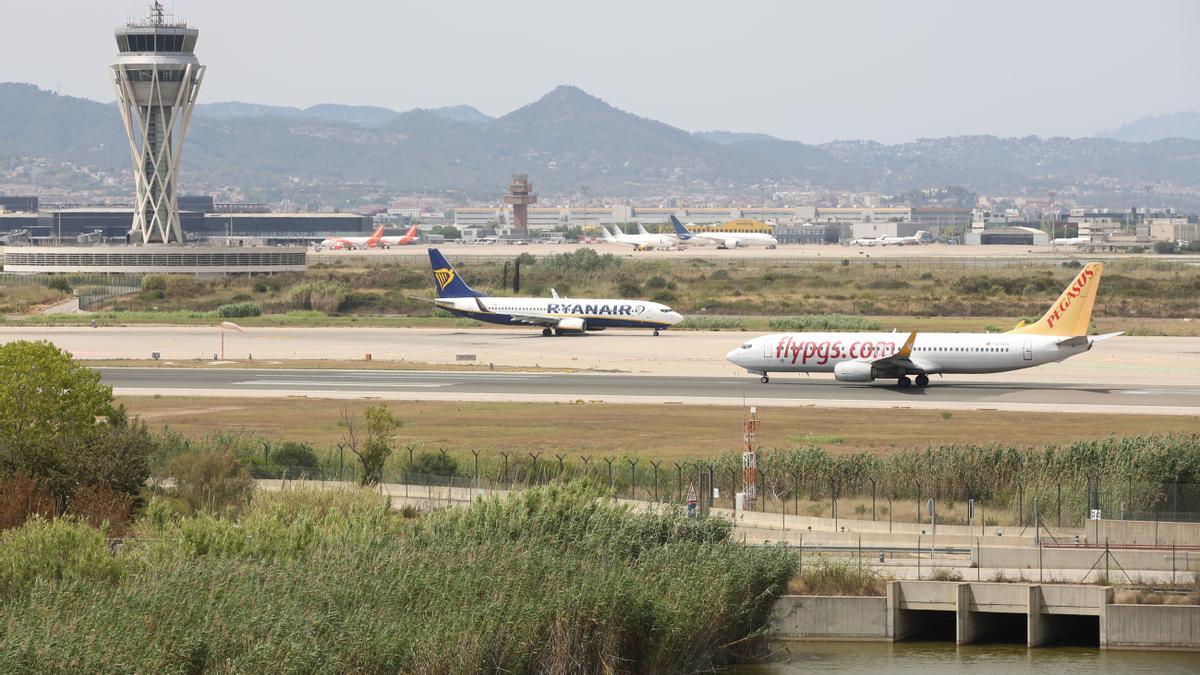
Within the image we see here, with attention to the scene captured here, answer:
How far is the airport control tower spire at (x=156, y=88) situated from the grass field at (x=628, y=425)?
108 meters

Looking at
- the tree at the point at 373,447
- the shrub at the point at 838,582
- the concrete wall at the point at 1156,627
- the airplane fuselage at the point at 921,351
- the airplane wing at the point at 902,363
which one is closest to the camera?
the concrete wall at the point at 1156,627

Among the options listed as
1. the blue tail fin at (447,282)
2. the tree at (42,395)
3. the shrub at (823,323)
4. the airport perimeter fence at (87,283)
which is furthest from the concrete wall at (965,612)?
the airport perimeter fence at (87,283)

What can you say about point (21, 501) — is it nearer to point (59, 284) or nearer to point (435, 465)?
point (435, 465)

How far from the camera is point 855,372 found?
8938 centimetres

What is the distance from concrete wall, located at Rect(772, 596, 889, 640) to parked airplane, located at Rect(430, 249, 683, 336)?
8145cm

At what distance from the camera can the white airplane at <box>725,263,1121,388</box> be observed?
286ft

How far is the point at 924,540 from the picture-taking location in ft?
165

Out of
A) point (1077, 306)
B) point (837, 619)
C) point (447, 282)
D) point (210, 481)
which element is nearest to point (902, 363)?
point (1077, 306)

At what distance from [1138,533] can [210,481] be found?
29.9 metres

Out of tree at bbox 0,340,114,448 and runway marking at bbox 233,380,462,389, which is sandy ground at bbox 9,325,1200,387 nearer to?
runway marking at bbox 233,380,462,389

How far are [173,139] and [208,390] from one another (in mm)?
108792

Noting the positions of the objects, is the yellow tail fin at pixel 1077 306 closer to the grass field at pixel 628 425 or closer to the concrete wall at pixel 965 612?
the grass field at pixel 628 425

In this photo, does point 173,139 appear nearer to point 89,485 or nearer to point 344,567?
point 89,485

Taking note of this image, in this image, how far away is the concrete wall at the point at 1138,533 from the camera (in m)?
49.3
